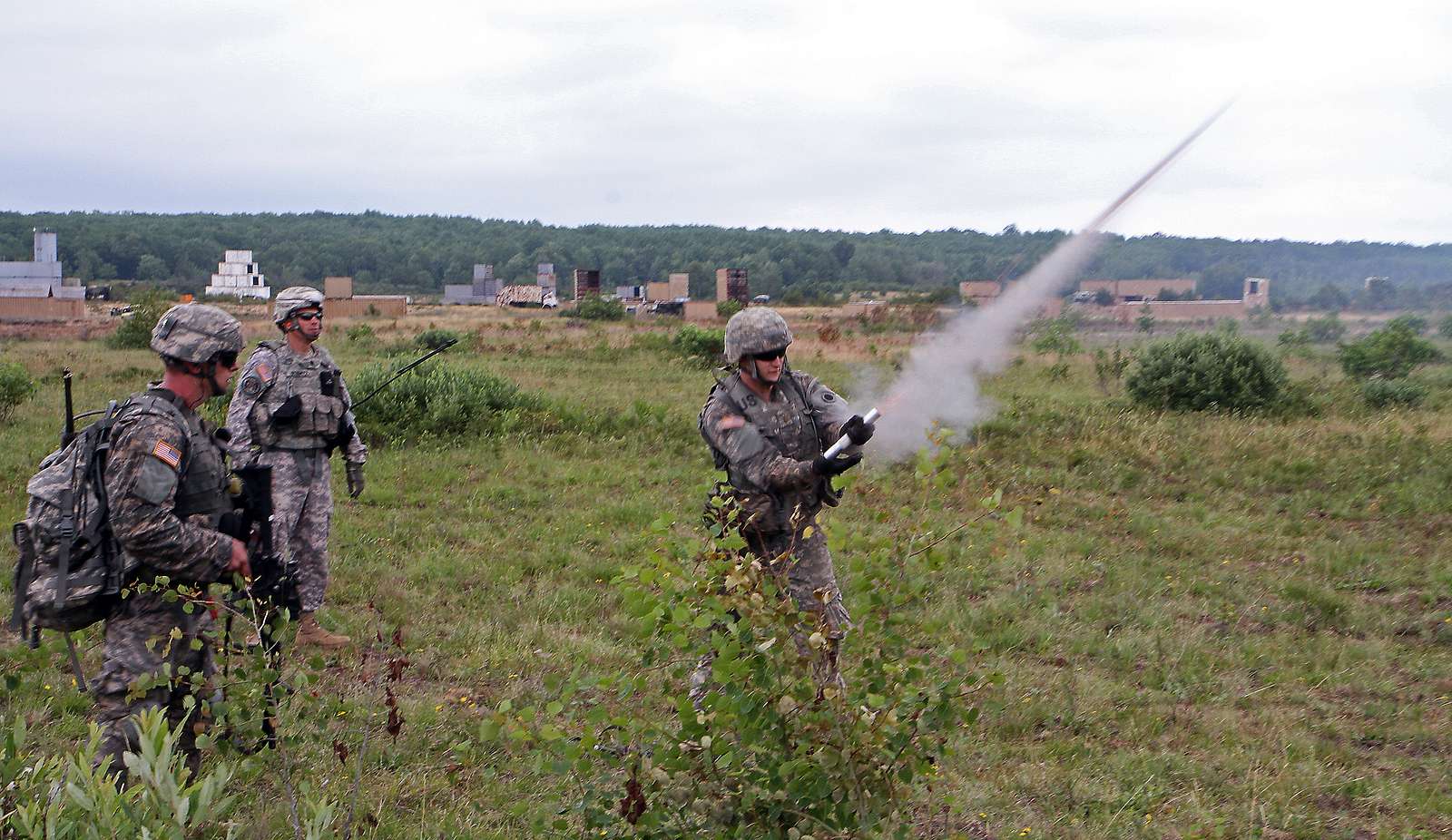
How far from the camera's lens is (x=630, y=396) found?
17.8 meters

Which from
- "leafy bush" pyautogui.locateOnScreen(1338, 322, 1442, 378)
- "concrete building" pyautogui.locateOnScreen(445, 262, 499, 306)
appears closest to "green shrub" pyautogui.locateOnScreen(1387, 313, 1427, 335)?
"leafy bush" pyautogui.locateOnScreen(1338, 322, 1442, 378)

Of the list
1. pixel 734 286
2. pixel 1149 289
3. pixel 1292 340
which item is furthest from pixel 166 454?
pixel 734 286

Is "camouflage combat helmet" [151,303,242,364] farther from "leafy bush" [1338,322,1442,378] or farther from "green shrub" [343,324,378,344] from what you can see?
"green shrub" [343,324,378,344]

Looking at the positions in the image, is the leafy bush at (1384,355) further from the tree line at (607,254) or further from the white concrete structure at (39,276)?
the white concrete structure at (39,276)

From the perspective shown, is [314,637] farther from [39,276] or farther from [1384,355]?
[39,276]

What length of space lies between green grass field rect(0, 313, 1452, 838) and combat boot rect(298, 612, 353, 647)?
0.35 ft

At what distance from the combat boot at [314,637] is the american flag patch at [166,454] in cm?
280

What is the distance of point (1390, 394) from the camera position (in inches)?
672

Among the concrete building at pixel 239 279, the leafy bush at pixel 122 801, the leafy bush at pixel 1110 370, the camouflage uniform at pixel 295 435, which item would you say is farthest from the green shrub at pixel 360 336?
the concrete building at pixel 239 279

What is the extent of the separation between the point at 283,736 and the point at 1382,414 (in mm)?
15204

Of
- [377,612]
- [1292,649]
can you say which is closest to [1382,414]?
[1292,649]

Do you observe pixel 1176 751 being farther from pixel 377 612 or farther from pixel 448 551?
pixel 448 551

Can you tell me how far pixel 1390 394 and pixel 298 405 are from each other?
16.0 metres

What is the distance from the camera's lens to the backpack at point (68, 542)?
4004 millimetres
